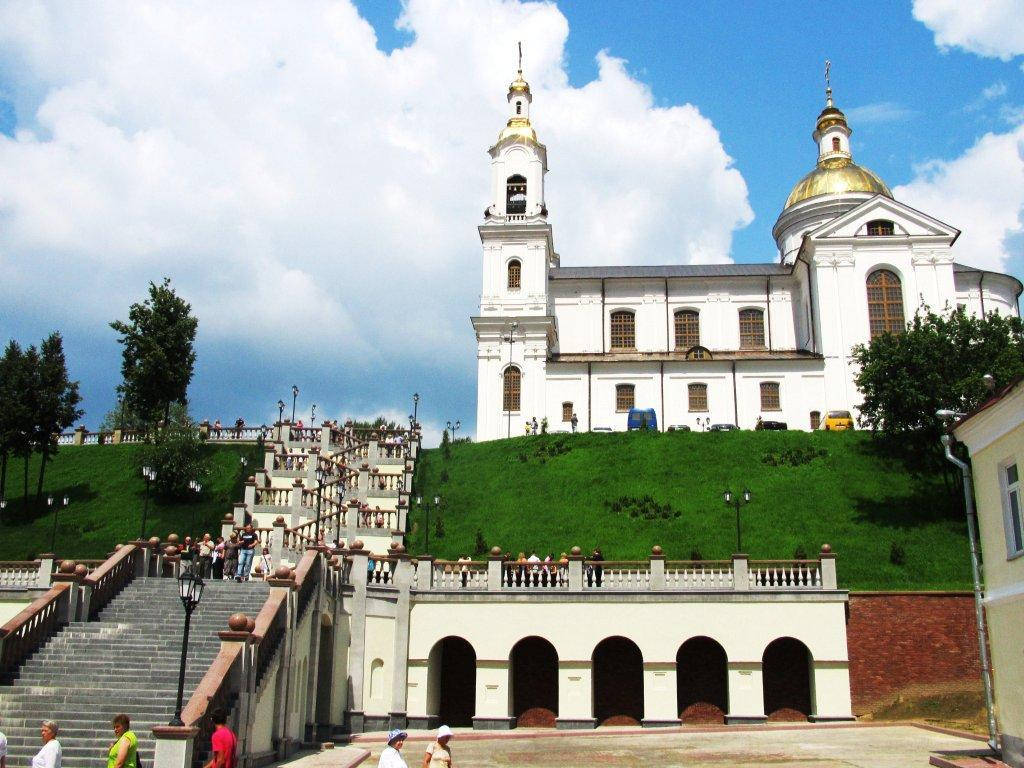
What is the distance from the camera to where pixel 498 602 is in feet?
96.5

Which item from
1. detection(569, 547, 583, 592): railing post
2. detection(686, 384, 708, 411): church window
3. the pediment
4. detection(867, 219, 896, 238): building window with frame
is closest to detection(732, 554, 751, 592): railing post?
detection(569, 547, 583, 592): railing post

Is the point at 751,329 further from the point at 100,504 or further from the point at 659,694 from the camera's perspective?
the point at 659,694

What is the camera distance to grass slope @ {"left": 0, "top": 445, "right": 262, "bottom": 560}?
41.8 meters

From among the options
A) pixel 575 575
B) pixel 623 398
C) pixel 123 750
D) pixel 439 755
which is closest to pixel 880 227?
pixel 623 398

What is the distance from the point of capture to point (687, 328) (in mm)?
70688

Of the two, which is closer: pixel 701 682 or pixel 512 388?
pixel 701 682

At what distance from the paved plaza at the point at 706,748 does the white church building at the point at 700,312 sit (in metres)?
37.4

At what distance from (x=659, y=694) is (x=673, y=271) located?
48342 mm

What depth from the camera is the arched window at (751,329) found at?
229 feet

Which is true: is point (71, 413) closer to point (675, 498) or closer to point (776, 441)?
point (675, 498)

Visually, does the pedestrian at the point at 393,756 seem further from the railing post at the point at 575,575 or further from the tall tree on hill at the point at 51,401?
the tall tree on hill at the point at 51,401

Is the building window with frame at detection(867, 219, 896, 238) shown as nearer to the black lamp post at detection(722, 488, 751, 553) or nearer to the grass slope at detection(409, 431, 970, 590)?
the grass slope at detection(409, 431, 970, 590)

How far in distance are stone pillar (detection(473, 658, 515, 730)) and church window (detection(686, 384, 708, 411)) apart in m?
36.9

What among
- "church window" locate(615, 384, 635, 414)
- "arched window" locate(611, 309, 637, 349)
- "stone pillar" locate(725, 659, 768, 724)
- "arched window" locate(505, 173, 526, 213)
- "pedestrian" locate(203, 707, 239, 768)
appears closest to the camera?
"pedestrian" locate(203, 707, 239, 768)
